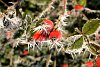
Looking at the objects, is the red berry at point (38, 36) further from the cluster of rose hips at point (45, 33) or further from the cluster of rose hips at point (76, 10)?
the cluster of rose hips at point (76, 10)

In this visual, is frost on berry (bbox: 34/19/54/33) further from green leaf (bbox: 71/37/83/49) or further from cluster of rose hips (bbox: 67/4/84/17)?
cluster of rose hips (bbox: 67/4/84/17)

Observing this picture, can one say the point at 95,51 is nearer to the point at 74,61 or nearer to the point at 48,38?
the point at 48,38

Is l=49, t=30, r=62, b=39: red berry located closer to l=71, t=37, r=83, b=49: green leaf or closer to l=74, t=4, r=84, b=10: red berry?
l=71, t=37, r=83, b=49: green leaf

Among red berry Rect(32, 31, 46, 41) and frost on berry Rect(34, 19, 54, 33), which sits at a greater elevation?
frost on berry Rect(34, 19, 54, 33)

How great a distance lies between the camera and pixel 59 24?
2.87 ft

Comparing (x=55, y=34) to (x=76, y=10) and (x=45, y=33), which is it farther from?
(x=76, y=10)

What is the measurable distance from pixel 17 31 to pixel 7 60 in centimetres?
38

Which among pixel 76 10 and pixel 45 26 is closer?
pixel 45 26

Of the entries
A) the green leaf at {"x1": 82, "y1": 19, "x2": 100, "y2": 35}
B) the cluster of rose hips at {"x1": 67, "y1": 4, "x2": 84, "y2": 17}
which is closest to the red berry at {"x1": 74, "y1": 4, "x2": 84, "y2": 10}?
the cluster of rose hips at {"x1": 67, "y1": 4, "x2": 84, "y2": 17}

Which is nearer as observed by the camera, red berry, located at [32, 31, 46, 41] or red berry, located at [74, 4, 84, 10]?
red berry, located at [32, 31, 46, 41]

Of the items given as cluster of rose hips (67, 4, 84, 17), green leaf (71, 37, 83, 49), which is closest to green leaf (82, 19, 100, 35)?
green leaf (71, 37, 83, 49)

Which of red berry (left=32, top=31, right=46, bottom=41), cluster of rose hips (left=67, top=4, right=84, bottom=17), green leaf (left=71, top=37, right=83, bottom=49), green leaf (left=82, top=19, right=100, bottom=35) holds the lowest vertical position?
cluster of rose hips (left=67, top=4, right=84, bottom=17)

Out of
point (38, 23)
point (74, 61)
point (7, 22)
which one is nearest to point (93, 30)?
point (38, 23)

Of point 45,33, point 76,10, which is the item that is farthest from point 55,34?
point 76,10
